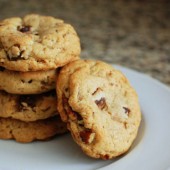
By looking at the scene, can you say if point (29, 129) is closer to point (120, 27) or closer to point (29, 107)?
point (29, 107)

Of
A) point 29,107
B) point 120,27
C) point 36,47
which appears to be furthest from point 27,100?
point 120,27

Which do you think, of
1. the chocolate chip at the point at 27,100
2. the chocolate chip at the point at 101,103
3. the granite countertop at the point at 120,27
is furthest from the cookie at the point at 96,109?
the granite countertop at the point at 120,27

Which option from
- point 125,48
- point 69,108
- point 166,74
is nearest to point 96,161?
point 69,108

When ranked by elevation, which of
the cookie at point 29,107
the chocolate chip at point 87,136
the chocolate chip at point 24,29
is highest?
the chocolate chip at point 24,29

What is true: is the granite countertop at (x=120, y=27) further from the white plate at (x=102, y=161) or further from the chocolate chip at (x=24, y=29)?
the chocolate chip at (x=24, y=29)

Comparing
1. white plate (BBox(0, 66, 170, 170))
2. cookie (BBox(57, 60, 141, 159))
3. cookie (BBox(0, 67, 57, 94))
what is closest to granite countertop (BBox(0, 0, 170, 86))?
white plate (BBox(0, 66, 170, 170))

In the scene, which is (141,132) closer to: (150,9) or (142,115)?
(142,115)
